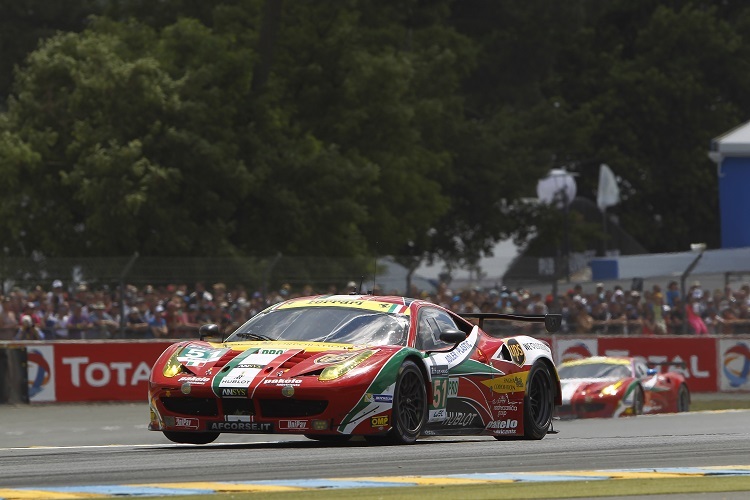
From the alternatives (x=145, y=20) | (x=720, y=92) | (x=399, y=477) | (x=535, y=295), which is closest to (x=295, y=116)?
(x=145, y=20)


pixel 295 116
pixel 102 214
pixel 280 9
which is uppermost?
pixel 280 9

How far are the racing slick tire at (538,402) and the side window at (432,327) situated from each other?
36.9 inches

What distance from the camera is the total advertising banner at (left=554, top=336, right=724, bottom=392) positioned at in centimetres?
2764

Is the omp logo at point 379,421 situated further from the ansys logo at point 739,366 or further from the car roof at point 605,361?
the ansys logo at point 739,366

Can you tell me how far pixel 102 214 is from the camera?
103 feet

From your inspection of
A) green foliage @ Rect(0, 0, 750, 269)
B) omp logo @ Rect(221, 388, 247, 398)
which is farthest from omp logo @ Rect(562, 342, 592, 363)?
omp logo @ Rect(221, 388, 247, 398)

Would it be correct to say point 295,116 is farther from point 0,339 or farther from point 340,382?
point 340,382

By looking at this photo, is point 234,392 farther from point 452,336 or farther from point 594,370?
point 594,370

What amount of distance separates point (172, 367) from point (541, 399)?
3.60 m

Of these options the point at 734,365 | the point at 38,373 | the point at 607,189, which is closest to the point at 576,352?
the point at 734,365

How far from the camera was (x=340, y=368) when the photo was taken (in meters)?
11.4

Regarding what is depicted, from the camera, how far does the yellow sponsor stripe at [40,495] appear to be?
7.55 meters

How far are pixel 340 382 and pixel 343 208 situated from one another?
2346 cm

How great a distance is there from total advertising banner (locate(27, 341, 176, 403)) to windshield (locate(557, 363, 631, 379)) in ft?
19.6
